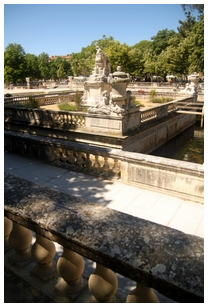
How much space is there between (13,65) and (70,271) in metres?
76.6

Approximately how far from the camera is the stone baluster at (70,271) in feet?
6.86

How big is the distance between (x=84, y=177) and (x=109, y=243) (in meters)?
5.23

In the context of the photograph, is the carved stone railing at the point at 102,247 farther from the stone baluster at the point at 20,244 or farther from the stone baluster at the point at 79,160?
the stone baluster at the point at 79,160

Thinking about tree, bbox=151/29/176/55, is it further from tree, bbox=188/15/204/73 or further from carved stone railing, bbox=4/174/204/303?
carved stone railing, bbox=4/174/204/303

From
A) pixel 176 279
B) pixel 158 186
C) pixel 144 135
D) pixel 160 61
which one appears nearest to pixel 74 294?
pixel 176 279

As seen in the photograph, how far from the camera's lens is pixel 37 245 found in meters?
2.37

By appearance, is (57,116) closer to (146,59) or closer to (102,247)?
(102,247)

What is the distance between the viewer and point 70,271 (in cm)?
212

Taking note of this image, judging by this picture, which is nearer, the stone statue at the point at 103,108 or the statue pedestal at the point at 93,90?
the stone statue at the point at 103,108

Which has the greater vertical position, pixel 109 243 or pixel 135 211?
pixel 109 243

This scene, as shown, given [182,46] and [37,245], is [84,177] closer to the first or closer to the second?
[37,245]

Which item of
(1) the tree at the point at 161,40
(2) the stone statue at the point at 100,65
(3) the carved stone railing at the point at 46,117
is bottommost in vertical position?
(3) the carved stone railing at the point at 46,117

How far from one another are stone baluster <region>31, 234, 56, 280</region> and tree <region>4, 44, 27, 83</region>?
244 feet

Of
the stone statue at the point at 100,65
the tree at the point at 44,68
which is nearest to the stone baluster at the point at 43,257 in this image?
the stone statue at the point at 100,65
